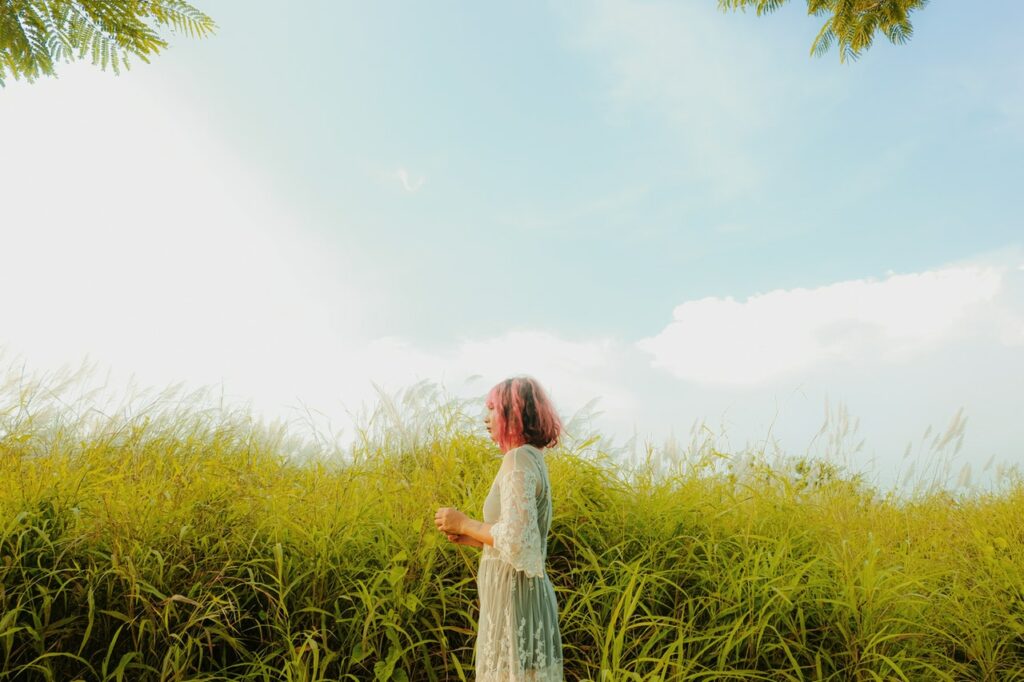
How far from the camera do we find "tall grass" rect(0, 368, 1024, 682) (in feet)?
10.3

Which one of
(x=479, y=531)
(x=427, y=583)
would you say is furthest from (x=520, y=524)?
(x=427, y=583)

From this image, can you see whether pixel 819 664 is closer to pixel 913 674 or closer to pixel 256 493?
pixel 913 674

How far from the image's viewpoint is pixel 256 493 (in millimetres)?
3887

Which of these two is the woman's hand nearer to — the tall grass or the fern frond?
the tall grass

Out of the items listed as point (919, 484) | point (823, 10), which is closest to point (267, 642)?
point (919, 484)

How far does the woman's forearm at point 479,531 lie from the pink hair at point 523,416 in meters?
0.28

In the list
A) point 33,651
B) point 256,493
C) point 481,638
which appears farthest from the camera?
point 256,493

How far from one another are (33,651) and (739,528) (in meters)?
3.47

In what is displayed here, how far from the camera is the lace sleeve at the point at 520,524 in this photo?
2443mm

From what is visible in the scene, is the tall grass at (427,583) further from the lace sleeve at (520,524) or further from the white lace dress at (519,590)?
the lace sleeve at (520,524)

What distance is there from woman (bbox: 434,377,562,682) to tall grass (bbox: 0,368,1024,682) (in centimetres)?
Answer: 52

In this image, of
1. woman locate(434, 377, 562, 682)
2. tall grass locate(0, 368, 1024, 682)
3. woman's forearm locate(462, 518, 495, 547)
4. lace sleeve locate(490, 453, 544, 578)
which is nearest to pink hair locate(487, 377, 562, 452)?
woman locate(434, 377, 562, 682)

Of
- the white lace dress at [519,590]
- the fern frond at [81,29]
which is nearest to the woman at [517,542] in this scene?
the white lace dress at [519,590]

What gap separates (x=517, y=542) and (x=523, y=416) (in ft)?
1.43
